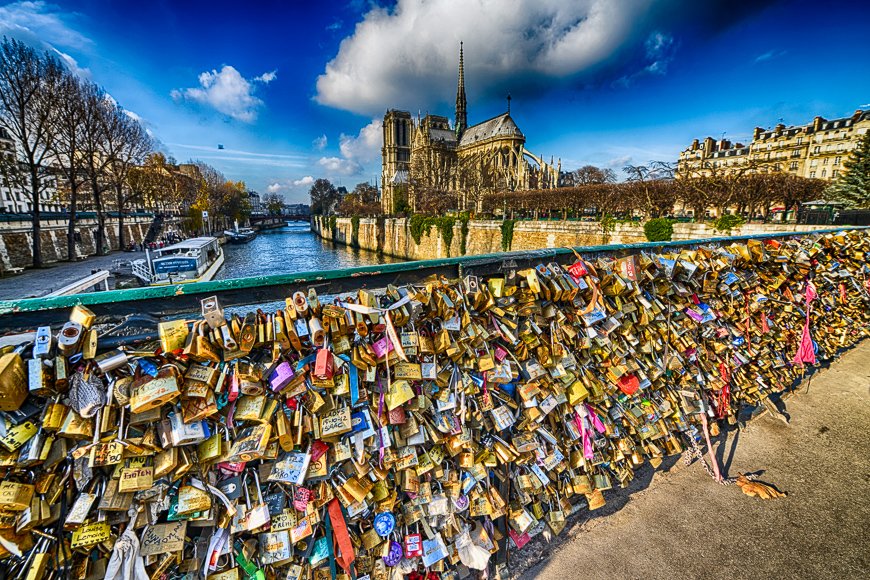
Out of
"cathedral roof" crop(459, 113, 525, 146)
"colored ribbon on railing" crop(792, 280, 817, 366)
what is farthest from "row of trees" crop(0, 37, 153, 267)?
"cathedral roof" crop(459, 113, 525, 146)

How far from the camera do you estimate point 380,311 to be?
187 centimetres

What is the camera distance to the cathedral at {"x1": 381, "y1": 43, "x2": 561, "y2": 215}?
5791 centimetres

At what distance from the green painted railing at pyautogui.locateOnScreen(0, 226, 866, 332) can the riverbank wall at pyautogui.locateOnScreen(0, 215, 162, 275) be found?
30999 millimetres

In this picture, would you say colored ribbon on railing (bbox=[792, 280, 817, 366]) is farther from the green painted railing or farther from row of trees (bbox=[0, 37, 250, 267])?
row of trees (bbox=[0, 37, 250, 267])

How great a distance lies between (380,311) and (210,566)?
1.38 m

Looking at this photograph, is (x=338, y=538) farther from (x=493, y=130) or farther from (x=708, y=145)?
(x=708, y=145)

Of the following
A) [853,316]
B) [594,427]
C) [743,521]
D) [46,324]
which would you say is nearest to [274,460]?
[46,324]

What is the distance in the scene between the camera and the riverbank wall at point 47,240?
2297 cm

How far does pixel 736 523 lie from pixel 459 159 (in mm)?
77403

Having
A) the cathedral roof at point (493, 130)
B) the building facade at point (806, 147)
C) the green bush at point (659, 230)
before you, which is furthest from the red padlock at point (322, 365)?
the cathedral roof at point (493, 130)

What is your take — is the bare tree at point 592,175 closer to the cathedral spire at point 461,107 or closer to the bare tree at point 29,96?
the cathedral spire at point 461,107

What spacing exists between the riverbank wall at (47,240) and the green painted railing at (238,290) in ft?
102

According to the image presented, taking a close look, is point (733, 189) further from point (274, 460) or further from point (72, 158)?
point (72, 158)

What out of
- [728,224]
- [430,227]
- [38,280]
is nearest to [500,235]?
[430,227]
